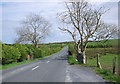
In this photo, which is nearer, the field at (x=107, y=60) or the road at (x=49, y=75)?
the road at (x=49, y=75)

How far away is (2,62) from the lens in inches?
647

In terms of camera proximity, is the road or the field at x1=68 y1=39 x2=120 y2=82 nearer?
the road

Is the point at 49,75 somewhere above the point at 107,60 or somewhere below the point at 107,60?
above

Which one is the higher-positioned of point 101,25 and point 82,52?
point 101,25

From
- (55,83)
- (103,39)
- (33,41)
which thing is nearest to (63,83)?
(55,83)

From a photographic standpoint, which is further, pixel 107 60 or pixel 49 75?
pixel 107 60

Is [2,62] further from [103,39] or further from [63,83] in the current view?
[103,39]

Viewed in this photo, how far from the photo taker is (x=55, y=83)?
6.76m

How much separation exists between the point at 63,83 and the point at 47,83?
2.64 ft

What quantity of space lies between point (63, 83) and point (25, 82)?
2004 mm

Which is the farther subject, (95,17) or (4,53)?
(95,17)

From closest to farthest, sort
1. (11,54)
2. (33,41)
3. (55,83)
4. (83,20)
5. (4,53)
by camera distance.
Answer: (55,83) → (4,53) → (11,54) → (83,20) → (33,41)

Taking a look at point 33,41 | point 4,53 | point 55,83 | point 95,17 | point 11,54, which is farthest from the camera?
point 33,41

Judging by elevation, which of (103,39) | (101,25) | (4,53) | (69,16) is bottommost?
(4,53)
